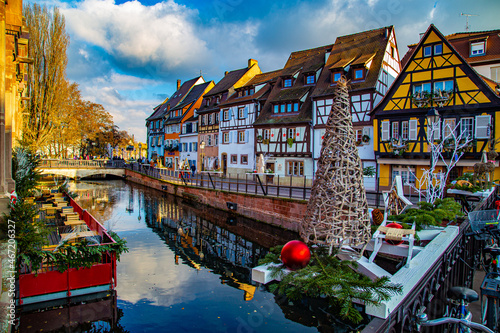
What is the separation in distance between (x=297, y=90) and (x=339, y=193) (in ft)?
78.8

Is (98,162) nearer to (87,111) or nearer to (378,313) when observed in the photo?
(87,111)

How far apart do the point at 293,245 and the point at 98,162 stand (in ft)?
158

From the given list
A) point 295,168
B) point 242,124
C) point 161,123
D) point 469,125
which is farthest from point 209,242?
point 161,123

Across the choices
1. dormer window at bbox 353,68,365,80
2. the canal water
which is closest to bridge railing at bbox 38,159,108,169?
the canal water

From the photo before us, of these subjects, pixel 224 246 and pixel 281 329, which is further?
pixel 224 246

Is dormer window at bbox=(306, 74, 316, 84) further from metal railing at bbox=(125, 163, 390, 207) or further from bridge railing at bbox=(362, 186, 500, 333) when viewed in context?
bridge railing at bbox=(362, 186, 500, 333)

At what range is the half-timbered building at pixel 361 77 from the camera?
23.7 m

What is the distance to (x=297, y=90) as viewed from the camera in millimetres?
29250

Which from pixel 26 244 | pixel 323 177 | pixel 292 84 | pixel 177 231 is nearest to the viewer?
pixel 323 177

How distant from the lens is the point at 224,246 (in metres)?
15.7

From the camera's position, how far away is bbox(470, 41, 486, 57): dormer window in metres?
22.6

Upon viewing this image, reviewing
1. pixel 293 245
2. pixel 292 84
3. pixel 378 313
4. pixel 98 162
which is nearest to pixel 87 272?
pixel 293 245

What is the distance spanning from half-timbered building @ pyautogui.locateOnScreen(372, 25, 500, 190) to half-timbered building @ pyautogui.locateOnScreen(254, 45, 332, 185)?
6265 mm

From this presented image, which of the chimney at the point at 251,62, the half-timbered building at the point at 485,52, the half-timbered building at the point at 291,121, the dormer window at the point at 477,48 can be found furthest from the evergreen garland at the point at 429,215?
the chimney at the point at 251,62
